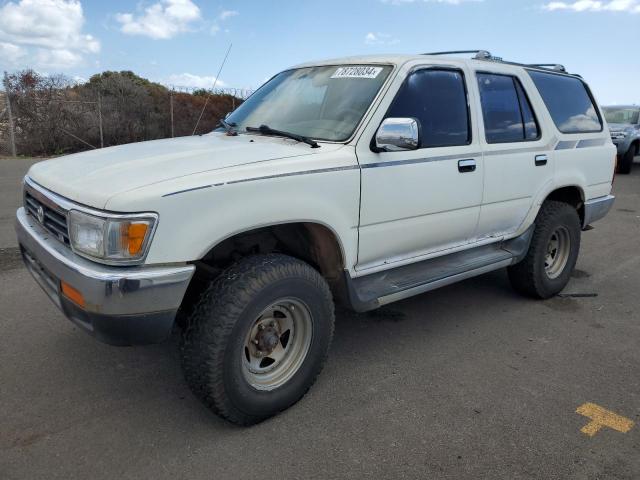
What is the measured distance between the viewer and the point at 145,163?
2836mm

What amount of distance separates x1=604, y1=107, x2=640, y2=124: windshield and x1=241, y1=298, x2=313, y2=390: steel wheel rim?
51.7 ft

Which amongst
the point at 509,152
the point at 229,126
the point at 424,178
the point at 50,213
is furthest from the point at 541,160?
the point at 50,213

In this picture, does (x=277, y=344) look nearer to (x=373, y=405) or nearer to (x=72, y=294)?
(x=373, y=405)

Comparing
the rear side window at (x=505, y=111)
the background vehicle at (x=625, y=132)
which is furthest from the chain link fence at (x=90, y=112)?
the rear side window at (x=505, y=111)

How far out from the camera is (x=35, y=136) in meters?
15.9

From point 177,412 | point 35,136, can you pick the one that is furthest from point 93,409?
point 35,136

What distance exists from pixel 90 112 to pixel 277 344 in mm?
15887

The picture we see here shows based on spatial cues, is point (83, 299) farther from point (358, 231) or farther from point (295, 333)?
point (358, 231)

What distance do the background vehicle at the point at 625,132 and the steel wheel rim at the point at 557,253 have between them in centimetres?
1101

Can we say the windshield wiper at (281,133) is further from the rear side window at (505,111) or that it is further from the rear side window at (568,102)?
the rear side window at (568,102)

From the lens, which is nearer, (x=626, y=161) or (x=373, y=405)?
(x=373, y=405)

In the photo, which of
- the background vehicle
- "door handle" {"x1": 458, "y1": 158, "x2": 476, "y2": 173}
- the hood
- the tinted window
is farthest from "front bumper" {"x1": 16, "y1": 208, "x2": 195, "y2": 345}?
the background vehicle

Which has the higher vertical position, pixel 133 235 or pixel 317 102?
pixel 317 102

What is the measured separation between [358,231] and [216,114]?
611 inches
